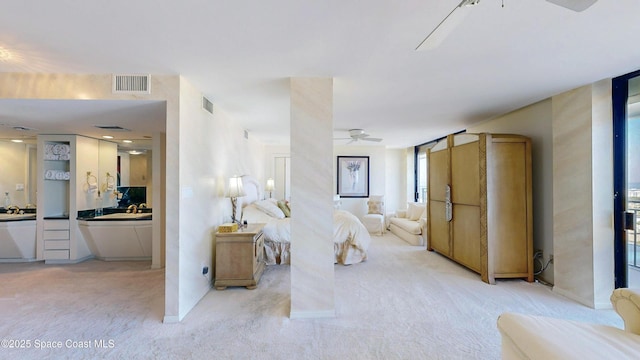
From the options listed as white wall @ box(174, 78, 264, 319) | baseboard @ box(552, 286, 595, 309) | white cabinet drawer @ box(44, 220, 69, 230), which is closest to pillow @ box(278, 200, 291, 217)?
white wall @ box(174, 78, 264, 319)

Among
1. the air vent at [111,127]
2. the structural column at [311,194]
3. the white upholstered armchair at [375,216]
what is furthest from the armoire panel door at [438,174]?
the air vent at [111,127]

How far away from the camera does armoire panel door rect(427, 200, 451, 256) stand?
4.69 meters

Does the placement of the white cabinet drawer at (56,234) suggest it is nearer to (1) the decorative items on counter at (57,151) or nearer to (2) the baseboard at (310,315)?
(1) the decorative items on counter at (57,151)

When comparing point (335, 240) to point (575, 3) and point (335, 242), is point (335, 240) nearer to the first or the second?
point (335, 242)

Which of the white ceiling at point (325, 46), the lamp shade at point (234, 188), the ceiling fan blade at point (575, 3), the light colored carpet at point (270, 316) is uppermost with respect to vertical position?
the white ceiling at point (325, 46)

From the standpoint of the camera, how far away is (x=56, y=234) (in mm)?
4449

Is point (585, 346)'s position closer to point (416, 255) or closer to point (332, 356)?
point (332, 356)

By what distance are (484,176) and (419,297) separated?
1.88 meters

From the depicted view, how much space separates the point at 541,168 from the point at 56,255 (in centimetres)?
757

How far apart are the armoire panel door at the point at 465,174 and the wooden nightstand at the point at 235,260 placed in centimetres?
318

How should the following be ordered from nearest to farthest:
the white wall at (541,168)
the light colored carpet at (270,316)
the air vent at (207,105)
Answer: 1. the light colored carpet at (270,316)
2. the air vent at (207,105)
3. the white wall at (541,168)

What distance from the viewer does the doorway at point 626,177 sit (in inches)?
109

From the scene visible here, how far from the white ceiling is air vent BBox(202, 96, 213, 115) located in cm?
13

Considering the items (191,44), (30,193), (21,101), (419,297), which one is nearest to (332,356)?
(419,297)
